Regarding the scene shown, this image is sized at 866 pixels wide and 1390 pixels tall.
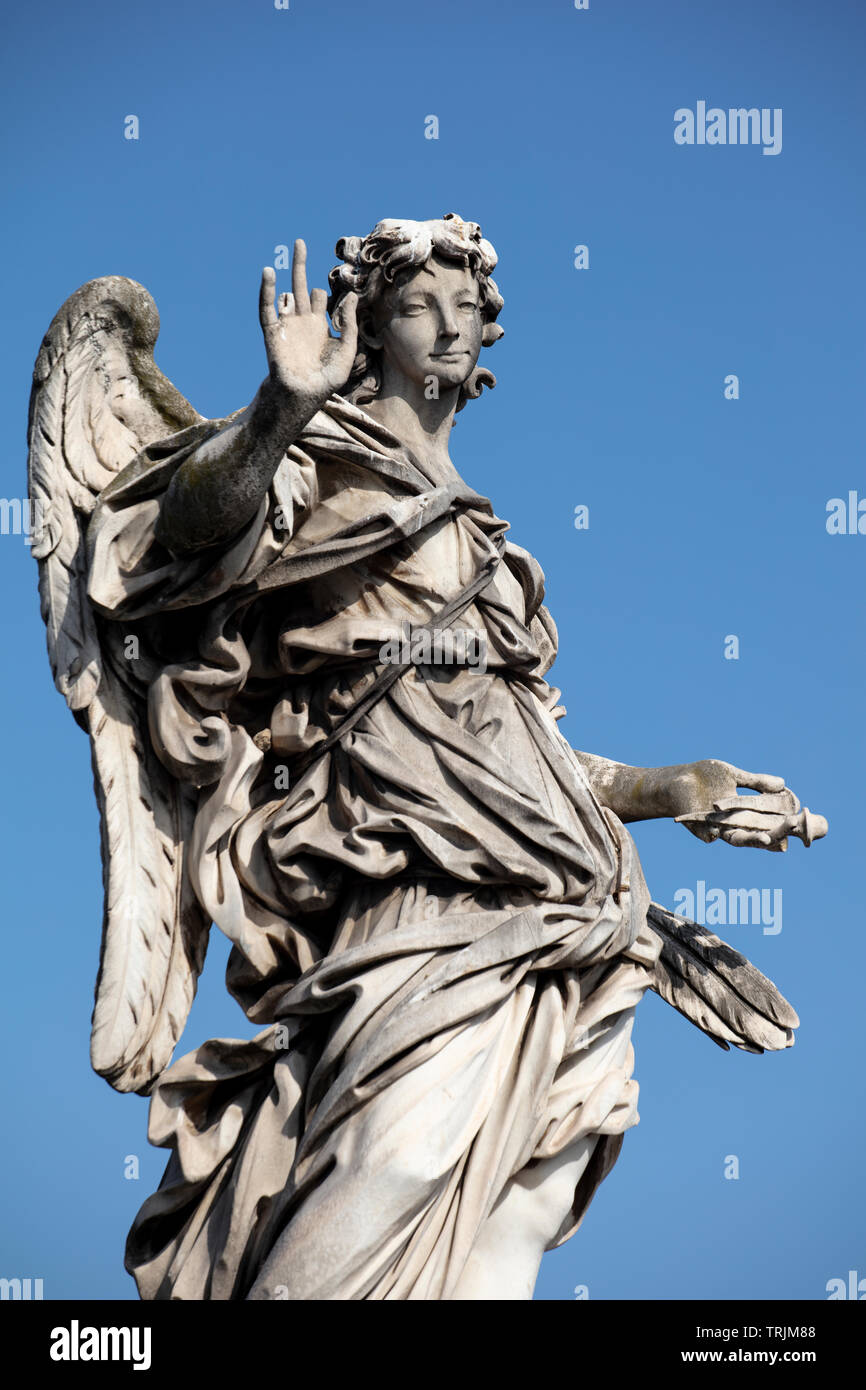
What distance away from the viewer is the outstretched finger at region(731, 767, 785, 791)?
27.7 feet

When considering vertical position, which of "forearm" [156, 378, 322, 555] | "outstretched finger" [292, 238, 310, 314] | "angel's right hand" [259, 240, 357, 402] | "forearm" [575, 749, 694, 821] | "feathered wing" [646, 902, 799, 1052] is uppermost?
"outstretched finger" [292, 238, 310, 314]

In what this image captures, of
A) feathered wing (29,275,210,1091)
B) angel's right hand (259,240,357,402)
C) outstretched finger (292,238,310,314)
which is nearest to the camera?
angel's right hand (259,240,357,402)

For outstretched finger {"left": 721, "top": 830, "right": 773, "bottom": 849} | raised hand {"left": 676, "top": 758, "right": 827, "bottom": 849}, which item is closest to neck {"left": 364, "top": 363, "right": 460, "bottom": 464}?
raised hand {"left": 676, "top": 758, "right": 827, "bottom": 849}

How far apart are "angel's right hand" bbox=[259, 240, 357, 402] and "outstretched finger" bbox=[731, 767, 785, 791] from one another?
6.98 feet

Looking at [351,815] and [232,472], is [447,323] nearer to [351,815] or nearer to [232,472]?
[232,472]

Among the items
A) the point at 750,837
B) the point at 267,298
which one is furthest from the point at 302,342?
the point at 750,837

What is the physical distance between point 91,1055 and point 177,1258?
76cm

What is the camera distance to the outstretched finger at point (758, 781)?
27.7 feet

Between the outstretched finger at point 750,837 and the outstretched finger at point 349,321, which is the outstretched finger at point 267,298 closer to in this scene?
the outstretched finger at point 349,321

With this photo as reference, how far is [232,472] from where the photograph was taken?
25.2ft

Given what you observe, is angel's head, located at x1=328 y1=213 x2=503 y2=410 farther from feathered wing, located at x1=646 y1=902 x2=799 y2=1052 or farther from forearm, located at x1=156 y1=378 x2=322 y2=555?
feathered wing, located at x1=646 y1=902 x2=799 y2=1052

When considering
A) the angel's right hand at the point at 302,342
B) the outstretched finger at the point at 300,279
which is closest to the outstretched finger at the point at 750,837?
the angel's right hand at the point at 302,342

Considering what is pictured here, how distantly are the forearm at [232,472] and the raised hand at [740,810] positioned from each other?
1.96 metres

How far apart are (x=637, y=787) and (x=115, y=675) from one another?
1985 mm
